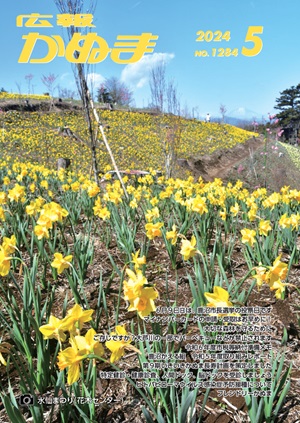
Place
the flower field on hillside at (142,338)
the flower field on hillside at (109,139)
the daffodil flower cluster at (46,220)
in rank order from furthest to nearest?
the flower field on hillside at (109,139), the daffodil flower cluster at (46,220), the flower field on hillside at (142,338)

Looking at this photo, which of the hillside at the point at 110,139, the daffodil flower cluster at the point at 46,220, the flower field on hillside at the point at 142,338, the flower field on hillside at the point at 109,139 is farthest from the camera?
the flower field on hillside at the point at 109,139

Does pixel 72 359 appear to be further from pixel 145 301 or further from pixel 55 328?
pixel 145 301

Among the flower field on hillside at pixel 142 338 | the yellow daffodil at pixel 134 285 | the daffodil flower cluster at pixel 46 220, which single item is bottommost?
the flower field on hillside at pixel 142 338

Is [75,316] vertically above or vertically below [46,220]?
below

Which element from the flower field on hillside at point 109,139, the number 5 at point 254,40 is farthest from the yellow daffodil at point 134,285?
the flower field on hillside at point 109,139

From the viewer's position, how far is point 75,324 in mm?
1101

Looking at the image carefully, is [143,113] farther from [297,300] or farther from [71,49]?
[297,300]

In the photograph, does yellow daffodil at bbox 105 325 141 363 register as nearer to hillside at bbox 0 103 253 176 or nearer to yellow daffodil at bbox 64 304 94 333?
yellow daffodil at bbox 64 304 94 333

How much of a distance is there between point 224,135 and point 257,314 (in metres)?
27.2

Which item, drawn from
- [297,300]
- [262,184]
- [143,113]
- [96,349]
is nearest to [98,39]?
[297,300]

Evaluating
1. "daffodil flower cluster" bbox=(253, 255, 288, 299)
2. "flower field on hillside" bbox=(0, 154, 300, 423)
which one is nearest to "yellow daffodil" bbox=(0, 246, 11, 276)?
"flower field on hillside" bbox=(0, 154, 300, 423)

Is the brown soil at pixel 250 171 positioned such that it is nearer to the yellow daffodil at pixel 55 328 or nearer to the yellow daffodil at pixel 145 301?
the yellow daffodil at pixel 145 301

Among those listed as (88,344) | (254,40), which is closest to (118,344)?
(88,344)

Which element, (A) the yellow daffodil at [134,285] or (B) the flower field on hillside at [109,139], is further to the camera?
(B) the flower field on hillside at [109,139]
